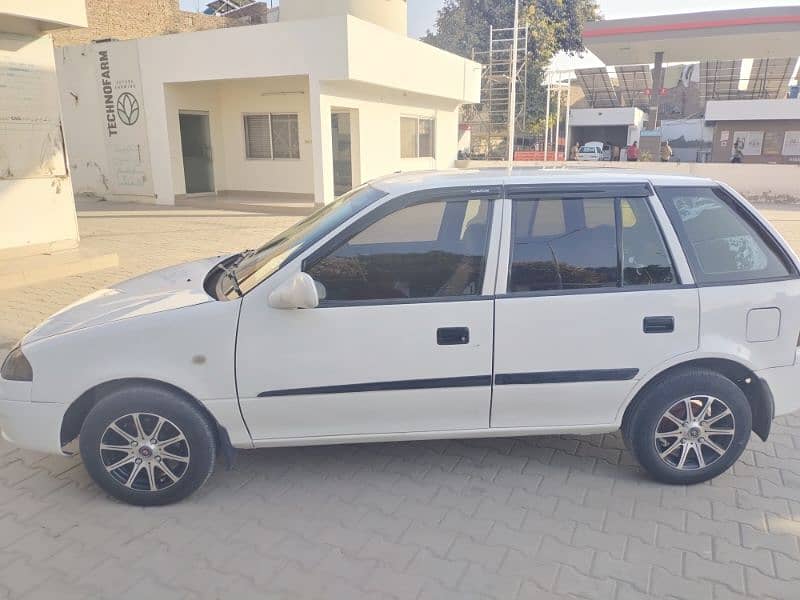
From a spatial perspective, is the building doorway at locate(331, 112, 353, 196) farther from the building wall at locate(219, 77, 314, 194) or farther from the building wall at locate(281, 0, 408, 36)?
the building wall at locate(281, 0, 408, 36)

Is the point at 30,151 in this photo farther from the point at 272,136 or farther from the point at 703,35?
the point at 703,35

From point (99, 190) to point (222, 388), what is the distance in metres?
16.8

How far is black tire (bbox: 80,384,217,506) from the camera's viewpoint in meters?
3.11

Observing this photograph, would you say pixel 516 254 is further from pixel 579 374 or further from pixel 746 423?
pixel 746 423

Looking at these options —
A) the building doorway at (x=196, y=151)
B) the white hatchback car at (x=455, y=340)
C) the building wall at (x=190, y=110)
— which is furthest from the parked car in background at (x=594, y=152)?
the white hatchback car at (x=455, y=340)

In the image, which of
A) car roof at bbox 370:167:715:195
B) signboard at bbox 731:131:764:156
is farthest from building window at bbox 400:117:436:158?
signboard at bbox 731:131:764:156

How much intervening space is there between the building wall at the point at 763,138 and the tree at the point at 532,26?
31.2ft

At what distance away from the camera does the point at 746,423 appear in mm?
3373

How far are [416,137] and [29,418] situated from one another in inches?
726

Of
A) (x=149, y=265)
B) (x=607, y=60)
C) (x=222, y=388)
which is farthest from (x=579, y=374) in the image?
(x=607, y=60)

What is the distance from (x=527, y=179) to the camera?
134 inches

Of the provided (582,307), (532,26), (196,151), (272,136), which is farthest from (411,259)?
(532,26)

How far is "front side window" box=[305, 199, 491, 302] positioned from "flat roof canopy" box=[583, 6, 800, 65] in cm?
2092

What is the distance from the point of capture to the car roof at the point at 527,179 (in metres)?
3.38
